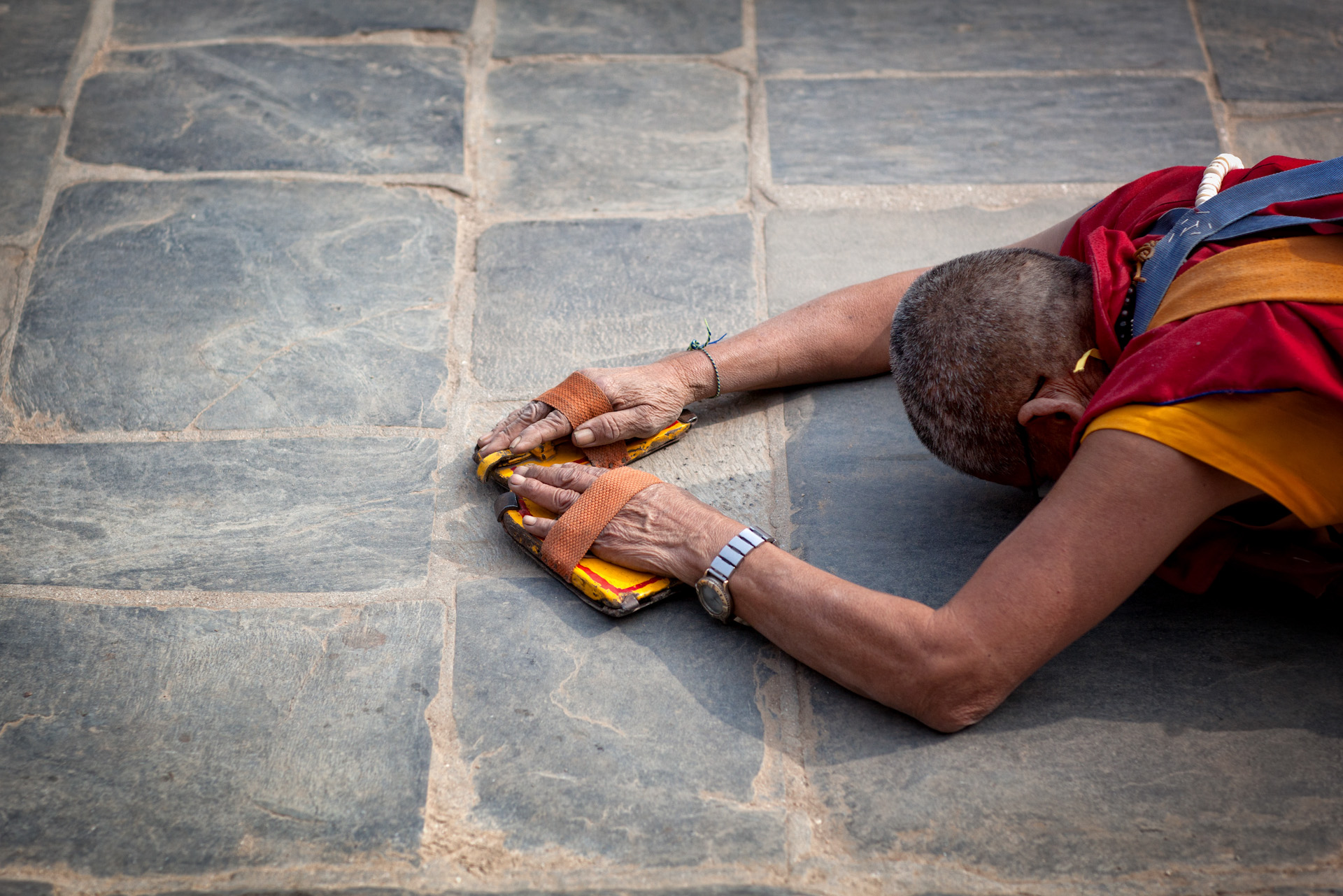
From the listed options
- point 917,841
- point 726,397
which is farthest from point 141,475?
point 917,841

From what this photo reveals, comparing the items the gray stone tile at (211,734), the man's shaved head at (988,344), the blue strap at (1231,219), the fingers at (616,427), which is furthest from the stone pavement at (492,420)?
the blue strap at (1231,219)

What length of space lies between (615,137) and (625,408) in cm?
108

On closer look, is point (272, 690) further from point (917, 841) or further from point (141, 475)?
point (917, 841)

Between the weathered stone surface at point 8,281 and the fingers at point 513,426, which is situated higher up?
the fingers at point 513,426

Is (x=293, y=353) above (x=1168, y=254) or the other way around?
the other way around

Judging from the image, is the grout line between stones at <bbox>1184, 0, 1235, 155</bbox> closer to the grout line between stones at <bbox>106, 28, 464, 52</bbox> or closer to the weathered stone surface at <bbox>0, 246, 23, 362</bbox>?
the grout line between stones at <bbox>106, 28, 464, 52</bbox>

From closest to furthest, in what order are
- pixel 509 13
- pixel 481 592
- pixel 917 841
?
pixel 917 841 → pixel 481 592 → pixel 509 13

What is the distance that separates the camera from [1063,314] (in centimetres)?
162

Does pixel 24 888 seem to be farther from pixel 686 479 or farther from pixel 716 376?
pixel 716 376

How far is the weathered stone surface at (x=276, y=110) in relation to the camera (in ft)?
8.96

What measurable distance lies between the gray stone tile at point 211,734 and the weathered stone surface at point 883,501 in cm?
79

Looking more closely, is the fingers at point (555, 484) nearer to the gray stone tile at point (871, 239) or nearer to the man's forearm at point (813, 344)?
the man's forearm at point (813, 344)

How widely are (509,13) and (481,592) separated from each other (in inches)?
82.7

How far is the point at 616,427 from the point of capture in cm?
206
